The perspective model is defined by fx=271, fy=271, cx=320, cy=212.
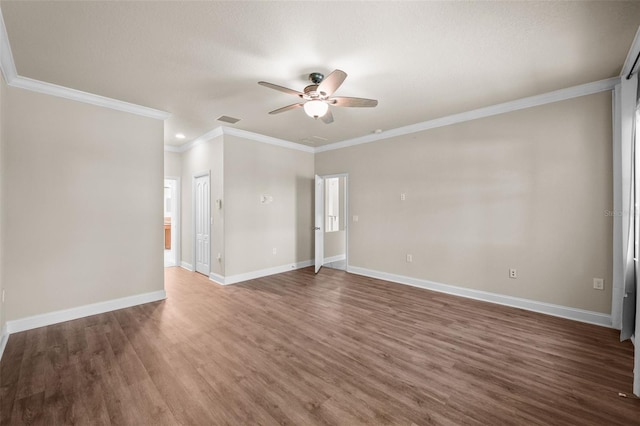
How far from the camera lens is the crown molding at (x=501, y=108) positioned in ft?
10.3

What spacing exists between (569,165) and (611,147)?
385 millimetres

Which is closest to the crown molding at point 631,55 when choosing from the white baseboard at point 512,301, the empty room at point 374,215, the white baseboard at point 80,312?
the empty room at point 374,215

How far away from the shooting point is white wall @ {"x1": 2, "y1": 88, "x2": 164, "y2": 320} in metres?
2.99

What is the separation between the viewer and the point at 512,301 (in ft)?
12.1

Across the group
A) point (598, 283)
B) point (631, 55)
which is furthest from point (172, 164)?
point (598, 283)

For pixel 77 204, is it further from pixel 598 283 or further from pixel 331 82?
pixel 598 283

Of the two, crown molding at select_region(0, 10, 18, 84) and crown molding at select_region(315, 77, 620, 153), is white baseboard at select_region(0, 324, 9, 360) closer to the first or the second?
crown molding at select_region(0, 10, 18, 84)

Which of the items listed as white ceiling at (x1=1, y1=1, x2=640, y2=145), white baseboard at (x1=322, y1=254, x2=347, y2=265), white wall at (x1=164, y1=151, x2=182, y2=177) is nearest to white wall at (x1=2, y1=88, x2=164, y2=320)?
white ceiling at (x1=1, y1=1, x2=640, y2=145)

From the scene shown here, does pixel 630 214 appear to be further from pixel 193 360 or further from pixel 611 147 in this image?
pixel 193 360

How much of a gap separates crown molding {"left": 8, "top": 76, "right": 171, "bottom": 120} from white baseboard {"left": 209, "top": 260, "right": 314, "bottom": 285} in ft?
9.20

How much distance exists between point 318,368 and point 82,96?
13.6 feet

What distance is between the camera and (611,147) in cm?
306

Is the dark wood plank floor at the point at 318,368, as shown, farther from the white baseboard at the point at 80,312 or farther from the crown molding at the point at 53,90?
the crown molding at the point at 53,90

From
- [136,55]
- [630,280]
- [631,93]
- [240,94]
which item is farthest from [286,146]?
[630,280]
